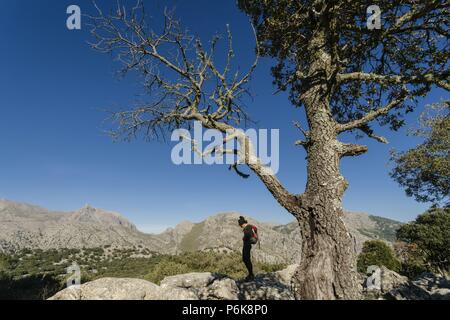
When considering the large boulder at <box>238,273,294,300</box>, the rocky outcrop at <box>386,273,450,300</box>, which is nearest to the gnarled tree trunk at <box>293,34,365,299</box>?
the large boulder at <box>238,273,294,300</box>

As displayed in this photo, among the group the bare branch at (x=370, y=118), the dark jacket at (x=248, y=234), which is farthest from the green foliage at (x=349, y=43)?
the dark jacket at (x=248, y=234)

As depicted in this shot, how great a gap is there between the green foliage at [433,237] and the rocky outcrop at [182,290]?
27.6 m

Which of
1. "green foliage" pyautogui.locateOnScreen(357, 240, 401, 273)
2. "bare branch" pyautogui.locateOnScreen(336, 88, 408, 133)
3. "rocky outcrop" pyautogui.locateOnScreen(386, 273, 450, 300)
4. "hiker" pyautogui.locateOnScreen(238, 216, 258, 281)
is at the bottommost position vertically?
"green foliage" pyautogui.locateOnScreen(357, 240, 401, 273)

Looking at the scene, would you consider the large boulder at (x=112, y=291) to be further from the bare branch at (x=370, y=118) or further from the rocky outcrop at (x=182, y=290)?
the bare branch at (x=370, y=118)

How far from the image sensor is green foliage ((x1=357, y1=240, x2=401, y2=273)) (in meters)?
35.2

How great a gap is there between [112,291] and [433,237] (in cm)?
3525

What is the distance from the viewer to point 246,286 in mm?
10797

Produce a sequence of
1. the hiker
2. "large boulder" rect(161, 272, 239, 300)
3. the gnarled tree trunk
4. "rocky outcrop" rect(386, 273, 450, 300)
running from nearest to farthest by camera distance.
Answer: the gnarled tree trunk → "large boulder" rect(161, 272, 239, 300) → the hiker → "rocky outcrop" rect(386, 273, 450, 300)

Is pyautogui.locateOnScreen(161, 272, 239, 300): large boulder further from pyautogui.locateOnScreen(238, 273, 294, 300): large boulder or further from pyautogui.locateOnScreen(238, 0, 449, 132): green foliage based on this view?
pyautogui.locateOnScreen(238, 0, 449, 132): green foliage

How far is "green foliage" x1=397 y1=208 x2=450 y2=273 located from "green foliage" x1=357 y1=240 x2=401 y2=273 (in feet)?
9.99

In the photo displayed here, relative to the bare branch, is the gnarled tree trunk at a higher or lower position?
lower

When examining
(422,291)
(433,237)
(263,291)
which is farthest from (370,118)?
(433,237)

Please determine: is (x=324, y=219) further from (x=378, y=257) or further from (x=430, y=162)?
(x=378, y=257)

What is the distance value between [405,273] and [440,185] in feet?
53.9
